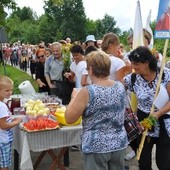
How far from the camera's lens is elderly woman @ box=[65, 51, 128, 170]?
285 centimetres

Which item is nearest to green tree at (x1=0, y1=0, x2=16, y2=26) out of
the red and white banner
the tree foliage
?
the red and white banner

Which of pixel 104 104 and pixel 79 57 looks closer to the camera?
pixel 104 104

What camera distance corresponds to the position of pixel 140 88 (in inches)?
145

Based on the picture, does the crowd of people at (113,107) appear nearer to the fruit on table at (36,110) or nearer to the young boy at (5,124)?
the young boy at (5,124)

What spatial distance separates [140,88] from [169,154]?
0.69 m

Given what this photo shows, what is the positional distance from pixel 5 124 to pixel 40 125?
348 mm

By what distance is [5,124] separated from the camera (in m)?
3.76

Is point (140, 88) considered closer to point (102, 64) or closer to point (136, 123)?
point (136, 123)

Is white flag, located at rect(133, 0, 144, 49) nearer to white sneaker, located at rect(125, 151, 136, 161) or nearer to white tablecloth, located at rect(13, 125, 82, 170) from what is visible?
white sneaker, located at rect(125, 151, 136, 161)

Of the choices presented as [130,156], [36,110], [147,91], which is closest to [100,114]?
[147,91]

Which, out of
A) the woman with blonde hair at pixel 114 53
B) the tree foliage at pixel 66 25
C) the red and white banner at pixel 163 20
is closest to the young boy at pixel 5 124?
the woman with blonde hair at pixel 114 53

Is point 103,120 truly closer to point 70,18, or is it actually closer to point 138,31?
point 138,31

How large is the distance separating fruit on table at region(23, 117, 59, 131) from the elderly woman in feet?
3.07

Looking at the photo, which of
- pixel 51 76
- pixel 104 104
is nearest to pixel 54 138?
pixel 104 104
